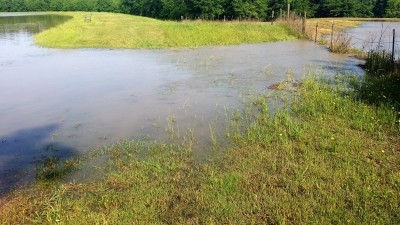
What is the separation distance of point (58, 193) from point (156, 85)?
7511 millimetres

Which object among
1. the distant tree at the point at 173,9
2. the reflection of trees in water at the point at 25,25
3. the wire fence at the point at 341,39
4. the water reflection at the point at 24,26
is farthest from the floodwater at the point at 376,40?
the distant tree at the point at 173,9

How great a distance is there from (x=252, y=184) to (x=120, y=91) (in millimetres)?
7494

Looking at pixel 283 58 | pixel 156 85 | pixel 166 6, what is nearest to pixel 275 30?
pixel 283 58

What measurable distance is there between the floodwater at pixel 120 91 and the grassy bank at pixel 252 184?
79 cm

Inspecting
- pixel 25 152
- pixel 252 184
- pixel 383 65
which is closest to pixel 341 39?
pixel 383 65

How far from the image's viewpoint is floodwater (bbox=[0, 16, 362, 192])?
7.54m

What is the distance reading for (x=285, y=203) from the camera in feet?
15.3

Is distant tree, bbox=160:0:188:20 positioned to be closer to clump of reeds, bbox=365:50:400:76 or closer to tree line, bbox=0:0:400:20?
tree line, bbox=0:0:400:20

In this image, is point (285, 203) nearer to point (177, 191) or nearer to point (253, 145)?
point (177, 191)

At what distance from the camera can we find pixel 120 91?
11.7 m

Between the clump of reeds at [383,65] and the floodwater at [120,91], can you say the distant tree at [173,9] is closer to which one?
the floodwater at [120,91]

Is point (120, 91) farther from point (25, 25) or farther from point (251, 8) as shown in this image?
point (251, 8)

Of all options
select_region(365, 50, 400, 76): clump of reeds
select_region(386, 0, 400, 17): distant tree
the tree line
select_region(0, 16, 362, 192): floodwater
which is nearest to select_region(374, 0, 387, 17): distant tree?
the tree line

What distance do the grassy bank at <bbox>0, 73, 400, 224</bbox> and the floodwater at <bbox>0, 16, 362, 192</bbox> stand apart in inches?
31.2
